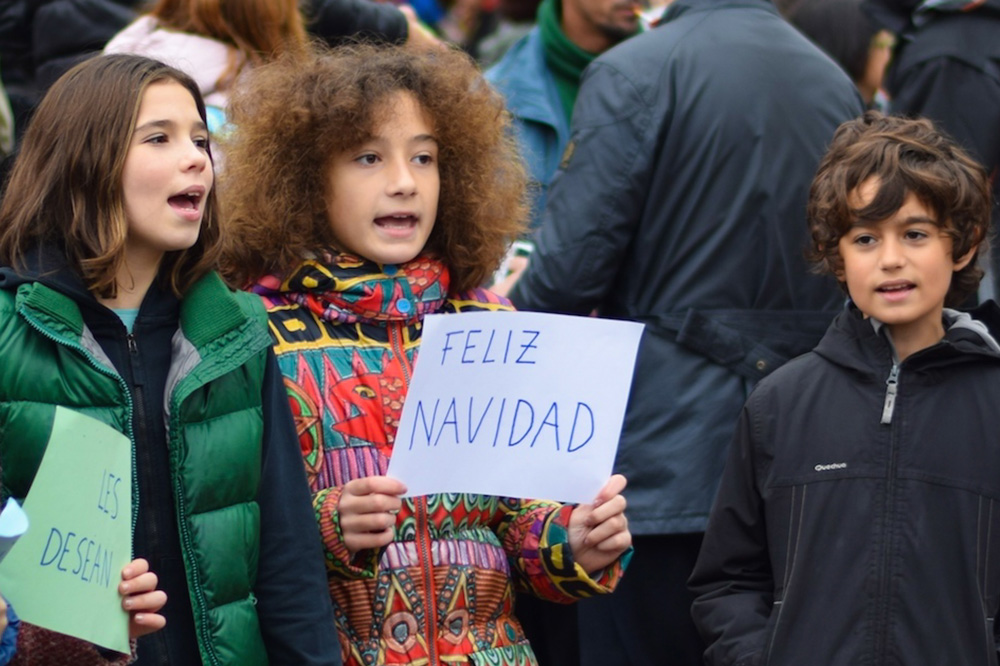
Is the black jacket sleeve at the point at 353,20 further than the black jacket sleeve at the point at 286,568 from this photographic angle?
Yes

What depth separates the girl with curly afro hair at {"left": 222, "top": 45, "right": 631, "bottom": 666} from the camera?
342 cm

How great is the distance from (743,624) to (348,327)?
1.08 metres

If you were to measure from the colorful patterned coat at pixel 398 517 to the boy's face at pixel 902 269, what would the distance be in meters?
0.82

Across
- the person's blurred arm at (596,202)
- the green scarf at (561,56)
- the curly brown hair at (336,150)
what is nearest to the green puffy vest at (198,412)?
the curly brown hair at (336,150)

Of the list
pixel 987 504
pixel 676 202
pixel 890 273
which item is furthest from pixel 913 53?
pixel 987 504

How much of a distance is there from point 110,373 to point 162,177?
1.37 ft

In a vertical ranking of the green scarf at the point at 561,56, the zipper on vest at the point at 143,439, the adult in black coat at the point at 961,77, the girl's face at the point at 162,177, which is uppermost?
the green scarf at the point at 561,56

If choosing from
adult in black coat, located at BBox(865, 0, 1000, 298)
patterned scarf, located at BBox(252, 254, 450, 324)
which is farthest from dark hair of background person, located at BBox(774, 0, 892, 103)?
patterned scarf, located at BBox(252, 254, 450, 324)

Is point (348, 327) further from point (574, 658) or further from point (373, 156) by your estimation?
point (574, 658)

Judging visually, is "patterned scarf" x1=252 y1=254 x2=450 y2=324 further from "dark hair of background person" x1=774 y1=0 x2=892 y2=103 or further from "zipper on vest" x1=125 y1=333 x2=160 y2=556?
"dark hair of background person" x1=774 y1=0 x2=892 y2=103

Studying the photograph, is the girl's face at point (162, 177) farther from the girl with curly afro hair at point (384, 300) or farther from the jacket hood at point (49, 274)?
the girl with curly afro hair at point (384, 300)

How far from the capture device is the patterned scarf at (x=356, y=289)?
11.7 ft

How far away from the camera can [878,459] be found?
11.5 ft

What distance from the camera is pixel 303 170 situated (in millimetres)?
3777
